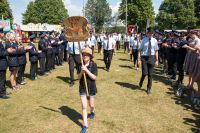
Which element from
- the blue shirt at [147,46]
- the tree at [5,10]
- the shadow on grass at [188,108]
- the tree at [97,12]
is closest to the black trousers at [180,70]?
Answer: the shadow on grass at [188,108]

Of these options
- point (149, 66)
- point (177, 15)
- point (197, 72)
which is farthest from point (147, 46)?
point (177, 15)

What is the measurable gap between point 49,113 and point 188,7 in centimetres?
7278

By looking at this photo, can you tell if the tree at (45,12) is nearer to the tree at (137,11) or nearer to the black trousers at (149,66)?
the tree at (137,11)

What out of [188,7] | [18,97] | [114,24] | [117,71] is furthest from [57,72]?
[114,24]

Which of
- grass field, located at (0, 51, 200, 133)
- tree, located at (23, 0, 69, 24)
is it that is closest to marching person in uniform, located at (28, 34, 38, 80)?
grass field, located at (0, 51, 200, 133)

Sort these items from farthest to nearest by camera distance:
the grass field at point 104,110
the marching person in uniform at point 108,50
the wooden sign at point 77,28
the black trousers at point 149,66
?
the marching person in uniform at point 108,50, the black trousers at point 149,66, the grass field at point 104,110, the wooden sign at point 77,28

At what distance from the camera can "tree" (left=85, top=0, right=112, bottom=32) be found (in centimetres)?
10556

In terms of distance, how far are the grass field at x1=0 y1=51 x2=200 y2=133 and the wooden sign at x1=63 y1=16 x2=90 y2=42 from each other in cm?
229

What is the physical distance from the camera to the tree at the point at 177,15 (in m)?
75.6

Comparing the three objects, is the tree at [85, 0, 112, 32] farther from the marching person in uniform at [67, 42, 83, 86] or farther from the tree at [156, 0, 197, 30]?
the marching person in uniform at [67, 42, 83, 86]

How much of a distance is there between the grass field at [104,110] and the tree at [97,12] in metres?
93.9

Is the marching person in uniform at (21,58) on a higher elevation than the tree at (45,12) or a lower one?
lower

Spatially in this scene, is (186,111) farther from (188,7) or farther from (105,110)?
(188,7)

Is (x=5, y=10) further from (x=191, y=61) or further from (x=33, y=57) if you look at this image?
(x=191, y=61)
